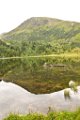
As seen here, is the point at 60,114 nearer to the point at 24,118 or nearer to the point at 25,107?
the point at 24,118

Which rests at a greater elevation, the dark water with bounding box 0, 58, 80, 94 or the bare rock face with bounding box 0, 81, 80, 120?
the bare rock face with bounding box 0, 81, 80, 120

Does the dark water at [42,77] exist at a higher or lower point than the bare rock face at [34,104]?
lower

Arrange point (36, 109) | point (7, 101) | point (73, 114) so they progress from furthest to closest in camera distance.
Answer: point (7, 101), point (36, 109), point (73, 114)

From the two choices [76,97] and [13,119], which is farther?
[76,97]

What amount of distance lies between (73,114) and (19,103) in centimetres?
1370

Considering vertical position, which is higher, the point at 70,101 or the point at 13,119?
the point at 13,119

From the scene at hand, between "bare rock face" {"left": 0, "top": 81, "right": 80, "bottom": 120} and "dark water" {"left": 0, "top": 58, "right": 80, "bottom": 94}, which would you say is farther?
"dark water" {"left": 0, "top": 58, "right": 80, "bottom": 94}

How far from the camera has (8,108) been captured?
29.5 meters

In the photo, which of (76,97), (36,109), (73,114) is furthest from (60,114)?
(76,97)

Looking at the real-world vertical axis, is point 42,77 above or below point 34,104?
below

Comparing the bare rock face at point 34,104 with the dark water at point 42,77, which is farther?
the dark water at point 42,77

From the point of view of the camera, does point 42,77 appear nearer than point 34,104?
No

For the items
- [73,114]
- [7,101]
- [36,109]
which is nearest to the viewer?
[73,114]

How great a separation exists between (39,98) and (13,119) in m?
16.0
